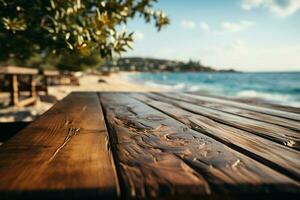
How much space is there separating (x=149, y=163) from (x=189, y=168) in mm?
120

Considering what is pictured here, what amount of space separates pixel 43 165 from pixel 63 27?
8.89 ft

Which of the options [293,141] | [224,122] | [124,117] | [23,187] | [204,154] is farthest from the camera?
[124,117]

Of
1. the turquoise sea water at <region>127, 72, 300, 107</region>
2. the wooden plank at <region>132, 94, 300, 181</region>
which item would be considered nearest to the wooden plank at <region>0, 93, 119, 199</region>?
the wooden plank at <region>132, 94, 300, 181</region>

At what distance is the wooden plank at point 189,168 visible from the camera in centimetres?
65

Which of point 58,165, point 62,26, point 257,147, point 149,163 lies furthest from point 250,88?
point 58,165

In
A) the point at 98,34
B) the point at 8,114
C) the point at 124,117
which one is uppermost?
the point at 98,34

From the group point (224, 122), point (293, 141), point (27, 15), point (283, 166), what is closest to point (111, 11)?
point (27, 15)

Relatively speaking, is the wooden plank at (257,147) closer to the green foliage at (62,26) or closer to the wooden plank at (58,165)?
the wooden plank at (58,165)

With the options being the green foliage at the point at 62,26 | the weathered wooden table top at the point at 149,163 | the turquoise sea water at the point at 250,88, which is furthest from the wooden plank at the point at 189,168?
the turquoise sea water at the point at 250,88

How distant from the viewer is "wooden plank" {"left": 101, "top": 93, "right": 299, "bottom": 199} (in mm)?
654

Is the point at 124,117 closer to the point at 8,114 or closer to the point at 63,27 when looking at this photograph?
the point at 63,27

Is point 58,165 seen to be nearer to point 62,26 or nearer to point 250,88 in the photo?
point 62,26

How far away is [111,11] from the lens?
12.0ft

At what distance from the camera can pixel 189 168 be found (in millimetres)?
795
